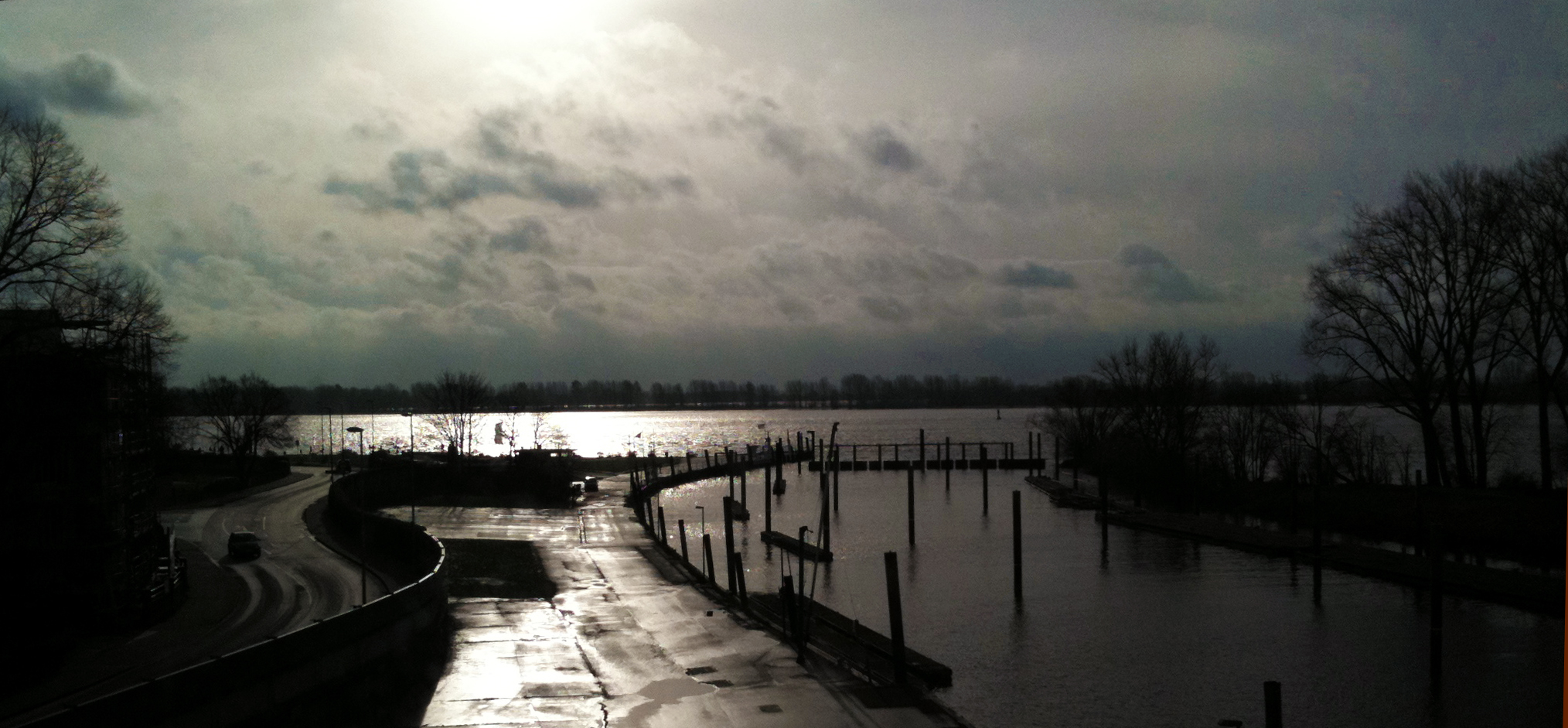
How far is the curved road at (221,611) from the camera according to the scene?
25344 mm

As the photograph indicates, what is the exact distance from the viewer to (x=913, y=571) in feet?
137

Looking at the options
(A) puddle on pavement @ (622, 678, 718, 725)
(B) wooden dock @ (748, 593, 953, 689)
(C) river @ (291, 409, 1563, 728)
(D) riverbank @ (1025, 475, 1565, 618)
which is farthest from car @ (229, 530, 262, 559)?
(D) riverbank @ (1025, 475, 1565, 618)

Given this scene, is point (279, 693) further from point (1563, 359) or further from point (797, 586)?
point (1563, 359)

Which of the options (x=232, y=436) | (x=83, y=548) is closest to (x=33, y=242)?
(x=83, y=548)

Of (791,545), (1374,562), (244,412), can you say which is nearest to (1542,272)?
(1374,562)

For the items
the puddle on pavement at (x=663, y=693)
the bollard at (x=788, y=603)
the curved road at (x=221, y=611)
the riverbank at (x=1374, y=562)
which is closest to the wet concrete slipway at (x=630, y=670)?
the puddle on pavement at (x=663, y=693)

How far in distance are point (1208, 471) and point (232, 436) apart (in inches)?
3380

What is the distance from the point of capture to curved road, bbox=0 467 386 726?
2534 centimetres

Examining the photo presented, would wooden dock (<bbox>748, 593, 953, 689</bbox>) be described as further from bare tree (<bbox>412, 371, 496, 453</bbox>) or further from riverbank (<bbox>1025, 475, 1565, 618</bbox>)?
bare tree (<bbox>412, 371, 496, 453</bbox>)

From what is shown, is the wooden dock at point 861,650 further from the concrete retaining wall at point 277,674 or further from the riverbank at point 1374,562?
the riverbank at point 1374,562

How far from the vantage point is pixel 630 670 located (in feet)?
66.5

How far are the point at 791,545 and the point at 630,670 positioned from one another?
26.9 meters

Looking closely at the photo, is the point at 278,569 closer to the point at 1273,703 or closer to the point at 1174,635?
the point at 1174,635

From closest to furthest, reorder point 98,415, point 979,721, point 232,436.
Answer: point 979,721 → point 98,415 → point 232,436
